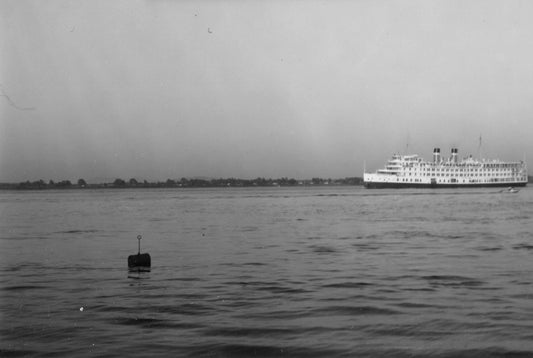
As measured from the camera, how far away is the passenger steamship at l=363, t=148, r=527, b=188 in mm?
120438

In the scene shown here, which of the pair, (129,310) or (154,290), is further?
(154,290)

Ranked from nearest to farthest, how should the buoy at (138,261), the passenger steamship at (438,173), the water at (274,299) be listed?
the water at (274,299), the buoy at (138,261), the passenger steamship at (438,173)

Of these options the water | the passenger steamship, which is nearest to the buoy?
the water

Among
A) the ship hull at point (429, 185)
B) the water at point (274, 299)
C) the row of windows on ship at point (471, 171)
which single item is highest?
the row of windows on ship at point (471, 171)

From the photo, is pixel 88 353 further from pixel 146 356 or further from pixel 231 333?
pixel 231 333

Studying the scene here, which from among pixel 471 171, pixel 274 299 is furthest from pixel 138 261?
pixel 471 171

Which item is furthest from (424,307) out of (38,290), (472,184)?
(472,184)

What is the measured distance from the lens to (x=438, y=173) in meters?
122

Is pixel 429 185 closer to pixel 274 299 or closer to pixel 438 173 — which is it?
pixel 438 173

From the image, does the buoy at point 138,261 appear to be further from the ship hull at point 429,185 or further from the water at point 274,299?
the ship hull at point 429,185

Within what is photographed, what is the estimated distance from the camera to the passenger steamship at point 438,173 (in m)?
120

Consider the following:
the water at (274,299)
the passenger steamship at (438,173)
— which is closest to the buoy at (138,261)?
the water at (274,299)

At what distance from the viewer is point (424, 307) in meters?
11.1

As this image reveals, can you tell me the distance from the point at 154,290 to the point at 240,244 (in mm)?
10544
